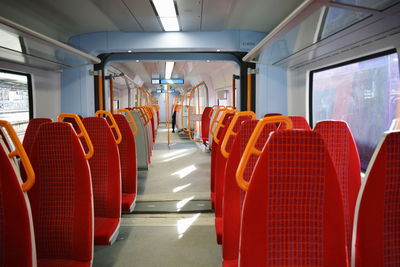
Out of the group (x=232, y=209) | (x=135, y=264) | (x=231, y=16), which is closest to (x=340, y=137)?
(x=232, y=209)

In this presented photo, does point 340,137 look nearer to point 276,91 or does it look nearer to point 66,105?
point 276,91

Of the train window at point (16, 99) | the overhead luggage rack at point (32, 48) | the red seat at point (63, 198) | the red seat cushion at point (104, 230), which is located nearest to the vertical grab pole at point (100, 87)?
the overhead luggage rack at point (32, 48)

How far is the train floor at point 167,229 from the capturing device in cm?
281

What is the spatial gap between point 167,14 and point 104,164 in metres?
3.36

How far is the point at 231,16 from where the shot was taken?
5.57m

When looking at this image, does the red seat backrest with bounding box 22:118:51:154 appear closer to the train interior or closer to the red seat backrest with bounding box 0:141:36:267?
the train interior

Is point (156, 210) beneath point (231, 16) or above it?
beneath

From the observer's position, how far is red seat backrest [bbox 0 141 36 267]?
1.39 meters

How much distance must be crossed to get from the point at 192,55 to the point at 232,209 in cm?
595

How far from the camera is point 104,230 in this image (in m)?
2.68

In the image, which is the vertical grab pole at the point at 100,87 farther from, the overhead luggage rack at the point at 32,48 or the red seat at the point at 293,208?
the red seat at the point at 293,208

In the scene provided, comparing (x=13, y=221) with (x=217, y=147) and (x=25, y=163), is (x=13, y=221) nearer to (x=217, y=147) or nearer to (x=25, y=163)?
(x=25, y=163)

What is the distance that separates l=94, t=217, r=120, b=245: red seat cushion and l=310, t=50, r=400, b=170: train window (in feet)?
8.43

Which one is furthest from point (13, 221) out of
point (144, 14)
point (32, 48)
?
point (144, 14)
